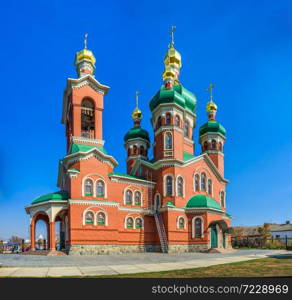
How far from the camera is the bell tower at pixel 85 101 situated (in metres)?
26.0

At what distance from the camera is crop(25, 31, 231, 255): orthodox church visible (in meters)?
23.7

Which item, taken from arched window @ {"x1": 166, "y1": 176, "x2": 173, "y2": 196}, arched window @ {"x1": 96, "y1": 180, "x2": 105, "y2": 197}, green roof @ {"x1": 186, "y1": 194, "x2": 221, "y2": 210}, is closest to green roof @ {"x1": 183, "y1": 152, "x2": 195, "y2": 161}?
arched window @ {"x1": 166, "y1": 176, "x2": 173, "y2": 196}

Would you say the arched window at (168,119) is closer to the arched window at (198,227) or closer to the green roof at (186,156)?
the green roof at (186,156)

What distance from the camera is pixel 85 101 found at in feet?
89.7

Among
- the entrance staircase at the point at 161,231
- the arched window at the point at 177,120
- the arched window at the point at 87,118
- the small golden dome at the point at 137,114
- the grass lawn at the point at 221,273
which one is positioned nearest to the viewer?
the grass lawn at the point at 221,273

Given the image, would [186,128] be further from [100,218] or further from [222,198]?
[100,218]

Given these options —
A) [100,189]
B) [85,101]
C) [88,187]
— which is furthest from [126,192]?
[85,101]

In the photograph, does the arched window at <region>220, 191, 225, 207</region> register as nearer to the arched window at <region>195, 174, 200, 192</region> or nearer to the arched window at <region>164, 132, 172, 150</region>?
the arched window at <region>195, 174, 200, 192</region>

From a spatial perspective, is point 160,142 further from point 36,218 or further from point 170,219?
point 36,218

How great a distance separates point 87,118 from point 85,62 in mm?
4921

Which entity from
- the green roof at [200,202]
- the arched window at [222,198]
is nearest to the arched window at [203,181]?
the green roof at [200,202]

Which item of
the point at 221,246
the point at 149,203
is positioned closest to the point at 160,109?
the point at 149,203

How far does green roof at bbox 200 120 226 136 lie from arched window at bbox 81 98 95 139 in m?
14.0

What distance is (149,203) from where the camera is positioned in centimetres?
2895
